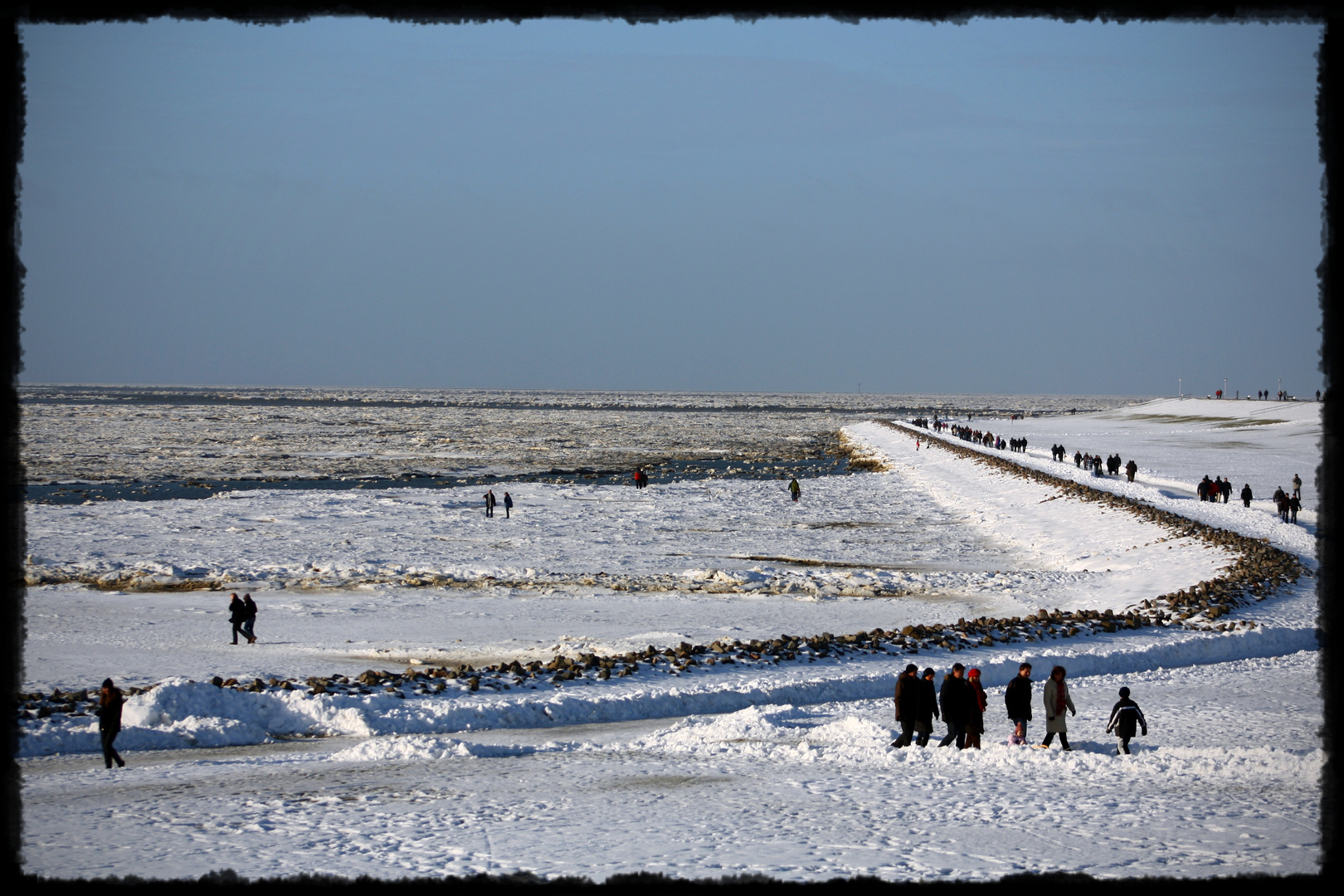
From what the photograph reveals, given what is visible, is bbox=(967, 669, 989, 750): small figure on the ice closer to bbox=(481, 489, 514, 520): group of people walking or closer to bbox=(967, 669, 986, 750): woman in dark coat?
bbox=(967, 669, 986, 750): woman in dark coat

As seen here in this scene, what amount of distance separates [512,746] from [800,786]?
12.0 ft

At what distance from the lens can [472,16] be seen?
10.8ft

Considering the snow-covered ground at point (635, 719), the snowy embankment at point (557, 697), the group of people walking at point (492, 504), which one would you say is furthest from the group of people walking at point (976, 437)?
the snowy embankment at point (557, 697)

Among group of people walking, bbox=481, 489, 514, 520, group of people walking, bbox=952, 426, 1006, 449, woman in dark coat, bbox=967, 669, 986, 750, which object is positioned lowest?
woman in dark coat, bbox=967, 669, 986, 750

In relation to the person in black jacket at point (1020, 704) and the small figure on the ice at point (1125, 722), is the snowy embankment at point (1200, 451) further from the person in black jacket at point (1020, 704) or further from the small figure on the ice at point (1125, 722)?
the person in black jacket at point (1020, 704)

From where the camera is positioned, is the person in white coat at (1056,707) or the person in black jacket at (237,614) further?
the person in black jacket at (237,614)

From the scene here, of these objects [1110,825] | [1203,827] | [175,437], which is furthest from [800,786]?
[175,437]

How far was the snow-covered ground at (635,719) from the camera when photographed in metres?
8.45

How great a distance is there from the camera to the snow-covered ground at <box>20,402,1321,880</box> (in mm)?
8445

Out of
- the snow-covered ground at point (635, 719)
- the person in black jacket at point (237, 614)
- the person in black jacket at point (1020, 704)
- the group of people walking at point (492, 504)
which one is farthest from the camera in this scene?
the group of people walking at point (492, 504)

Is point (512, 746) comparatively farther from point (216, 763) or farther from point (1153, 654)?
point (1153, 654)

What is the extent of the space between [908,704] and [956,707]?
0.53 m

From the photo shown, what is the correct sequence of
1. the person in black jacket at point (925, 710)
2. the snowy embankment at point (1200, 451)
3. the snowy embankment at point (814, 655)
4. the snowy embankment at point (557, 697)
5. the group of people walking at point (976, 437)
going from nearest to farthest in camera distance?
the person in black jacket at point (925, 710)
the snowy embankment at point (557, 697)
the snowy embankment at point (814, 655)
the snowy embankment at point (1200, 451)
the group of people walking at point (976, 437)

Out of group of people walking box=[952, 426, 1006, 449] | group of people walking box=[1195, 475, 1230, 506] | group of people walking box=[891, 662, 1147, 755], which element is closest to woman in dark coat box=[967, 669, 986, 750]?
group of people walking box=[891, 662, 1147, 755]
